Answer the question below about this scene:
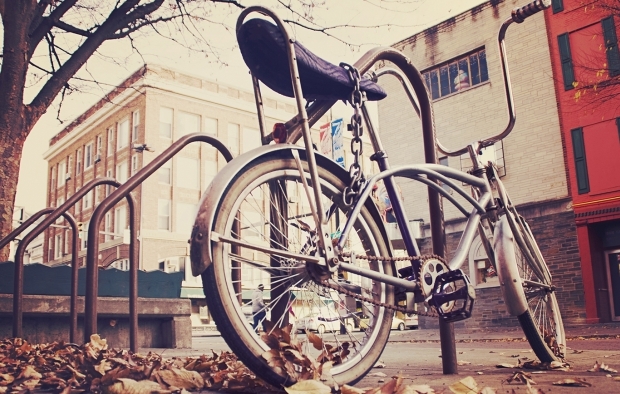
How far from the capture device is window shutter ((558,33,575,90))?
1823 centimetres

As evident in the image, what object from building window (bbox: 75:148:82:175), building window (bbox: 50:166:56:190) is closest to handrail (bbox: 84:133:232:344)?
building window (bbox: 75:148:82:175)

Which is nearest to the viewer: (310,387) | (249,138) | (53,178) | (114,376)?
(310,387)

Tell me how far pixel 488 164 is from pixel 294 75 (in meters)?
1.81

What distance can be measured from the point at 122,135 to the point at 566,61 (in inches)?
1174

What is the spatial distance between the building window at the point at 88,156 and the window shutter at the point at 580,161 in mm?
35652

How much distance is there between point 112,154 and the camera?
4147 centimetres

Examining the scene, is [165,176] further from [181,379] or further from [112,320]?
[181,379]

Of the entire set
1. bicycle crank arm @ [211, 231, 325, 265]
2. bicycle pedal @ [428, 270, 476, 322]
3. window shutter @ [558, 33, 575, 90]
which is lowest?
bicycle pedal @ [428, 270, 476, 322]

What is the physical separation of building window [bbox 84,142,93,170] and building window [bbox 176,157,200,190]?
8.78 m

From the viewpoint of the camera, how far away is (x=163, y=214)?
37.9 m

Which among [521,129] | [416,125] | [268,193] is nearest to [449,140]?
[416,125]

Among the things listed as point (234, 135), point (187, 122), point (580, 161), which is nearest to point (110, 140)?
point (187, 122)

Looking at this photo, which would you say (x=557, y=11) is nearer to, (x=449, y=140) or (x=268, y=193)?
(x=449, y=140)

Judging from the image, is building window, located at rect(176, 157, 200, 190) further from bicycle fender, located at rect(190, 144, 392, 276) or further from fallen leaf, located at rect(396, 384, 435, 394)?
fallen leaf, located at rect(396, 384, 435, 394)
